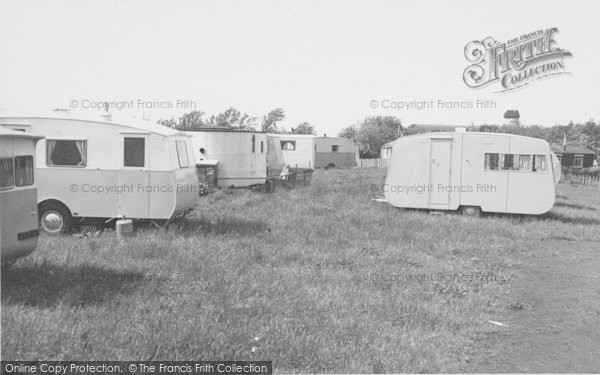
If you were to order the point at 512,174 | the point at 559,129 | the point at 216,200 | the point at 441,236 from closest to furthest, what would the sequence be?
the point at 441,236, the point at 512,174, the point at 216,200, the point at 559,129

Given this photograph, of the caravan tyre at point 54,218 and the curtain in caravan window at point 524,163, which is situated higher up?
the curtain in caravan window at point 524,163

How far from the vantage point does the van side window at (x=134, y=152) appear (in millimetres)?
11844

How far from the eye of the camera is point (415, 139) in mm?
17953

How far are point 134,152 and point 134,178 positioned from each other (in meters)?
0.54

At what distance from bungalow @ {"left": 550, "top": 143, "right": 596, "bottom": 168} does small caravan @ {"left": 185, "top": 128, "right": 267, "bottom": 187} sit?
5131 cm

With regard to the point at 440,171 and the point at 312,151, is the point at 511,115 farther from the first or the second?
the point at 440,171

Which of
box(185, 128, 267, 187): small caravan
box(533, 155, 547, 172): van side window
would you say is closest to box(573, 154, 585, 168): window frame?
box(533, 155, 547, 172): van side window

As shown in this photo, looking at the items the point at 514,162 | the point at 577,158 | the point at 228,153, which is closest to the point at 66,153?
the point at 228,153

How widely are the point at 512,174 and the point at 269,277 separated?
36.7ft

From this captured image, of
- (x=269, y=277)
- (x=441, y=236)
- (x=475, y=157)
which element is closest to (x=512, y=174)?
(x=475, y=157)

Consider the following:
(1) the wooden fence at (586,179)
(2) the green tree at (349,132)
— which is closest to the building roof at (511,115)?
(2) the green tree at (349,132)

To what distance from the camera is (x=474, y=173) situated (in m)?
17.4

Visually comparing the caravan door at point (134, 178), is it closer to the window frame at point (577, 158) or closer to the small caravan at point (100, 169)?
the small caravan at point (100, 169)

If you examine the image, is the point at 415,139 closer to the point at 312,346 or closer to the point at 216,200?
the point at 216,200
